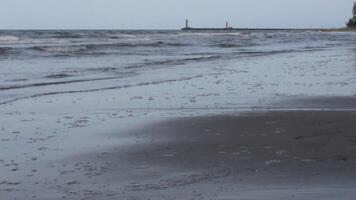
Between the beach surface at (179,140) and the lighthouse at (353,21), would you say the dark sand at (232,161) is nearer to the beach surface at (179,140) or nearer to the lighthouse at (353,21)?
the beach surface at (179,140)

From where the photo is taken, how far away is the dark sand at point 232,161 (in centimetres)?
499

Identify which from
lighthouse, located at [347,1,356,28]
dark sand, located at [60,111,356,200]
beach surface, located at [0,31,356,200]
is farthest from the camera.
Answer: lighthouse, located at [347,1,356,28]

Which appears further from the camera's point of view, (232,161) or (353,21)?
(353,21)

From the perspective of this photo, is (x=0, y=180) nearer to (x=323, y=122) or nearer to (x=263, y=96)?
(x=323, y=122)

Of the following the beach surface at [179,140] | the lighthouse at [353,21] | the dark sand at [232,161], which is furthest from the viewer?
the lighthouse at [353,21]

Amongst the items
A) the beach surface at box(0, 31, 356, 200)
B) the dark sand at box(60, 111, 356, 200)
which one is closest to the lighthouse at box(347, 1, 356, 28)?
the beach surface at box(0, 31, 356, 200)

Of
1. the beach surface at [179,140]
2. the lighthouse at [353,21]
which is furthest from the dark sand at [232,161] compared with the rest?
the lighthouse at [353,21]

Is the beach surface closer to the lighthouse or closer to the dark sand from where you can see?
the dark sand

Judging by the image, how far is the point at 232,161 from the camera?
20.2ft

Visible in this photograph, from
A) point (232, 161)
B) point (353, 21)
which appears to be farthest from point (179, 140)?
point (353, 21)

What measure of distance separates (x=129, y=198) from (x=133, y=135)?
308cm

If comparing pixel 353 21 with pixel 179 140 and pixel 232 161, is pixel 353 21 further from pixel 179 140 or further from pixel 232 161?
pixel 232 161

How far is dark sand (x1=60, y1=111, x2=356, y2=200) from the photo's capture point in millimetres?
4992

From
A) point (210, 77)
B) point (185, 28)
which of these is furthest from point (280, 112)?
point (185, 28)
